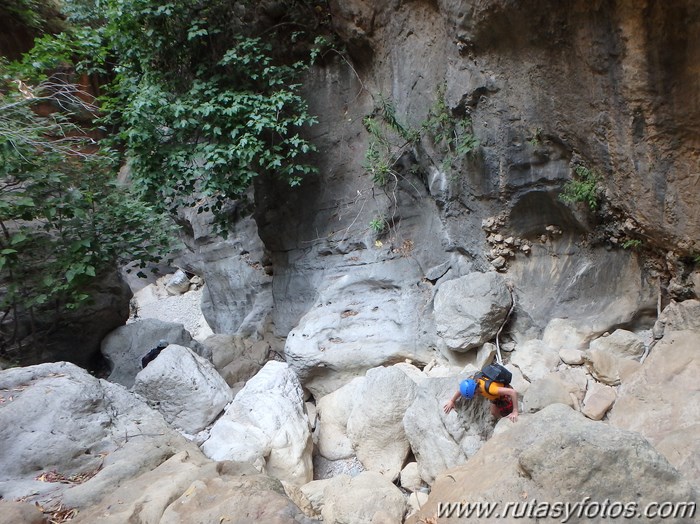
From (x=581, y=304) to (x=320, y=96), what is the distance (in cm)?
518

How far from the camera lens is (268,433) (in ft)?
16.3

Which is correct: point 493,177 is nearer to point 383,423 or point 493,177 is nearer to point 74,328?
point 383,423

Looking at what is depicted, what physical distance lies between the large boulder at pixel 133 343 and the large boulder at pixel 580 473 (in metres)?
6.20

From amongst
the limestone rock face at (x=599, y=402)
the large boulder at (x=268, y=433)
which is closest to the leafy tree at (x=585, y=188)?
the limestone rock face at (x=599, y=402)

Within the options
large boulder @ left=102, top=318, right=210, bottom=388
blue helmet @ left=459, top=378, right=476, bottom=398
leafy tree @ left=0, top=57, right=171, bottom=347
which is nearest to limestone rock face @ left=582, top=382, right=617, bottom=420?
blue helmet @ left=459, top=378, right=476, bottom=398

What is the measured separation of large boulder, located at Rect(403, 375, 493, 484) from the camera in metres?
4.23

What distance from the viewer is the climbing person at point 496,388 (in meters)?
4.12

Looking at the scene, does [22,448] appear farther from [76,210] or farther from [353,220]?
[353,220]

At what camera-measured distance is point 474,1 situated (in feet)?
15.1

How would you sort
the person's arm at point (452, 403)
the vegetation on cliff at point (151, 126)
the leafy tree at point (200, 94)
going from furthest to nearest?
the leafy tree at point (200, 94) → the vegetation on cliff at point (151, 126) → the person's arm at point (452, 403)

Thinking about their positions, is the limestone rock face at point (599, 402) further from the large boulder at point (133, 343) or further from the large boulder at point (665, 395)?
the large boulder at point (133, 343)

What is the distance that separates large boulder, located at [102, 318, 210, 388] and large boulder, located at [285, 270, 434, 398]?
2.36 metres

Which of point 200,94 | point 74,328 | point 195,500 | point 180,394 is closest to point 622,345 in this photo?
point 195,500

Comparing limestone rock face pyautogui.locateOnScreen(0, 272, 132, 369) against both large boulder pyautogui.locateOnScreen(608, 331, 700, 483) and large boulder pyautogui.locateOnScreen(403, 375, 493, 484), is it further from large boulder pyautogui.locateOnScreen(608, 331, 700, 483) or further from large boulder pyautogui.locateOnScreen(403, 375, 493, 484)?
large boulder pyautogui.locateOnScreen(608, 331, 700, 483)
